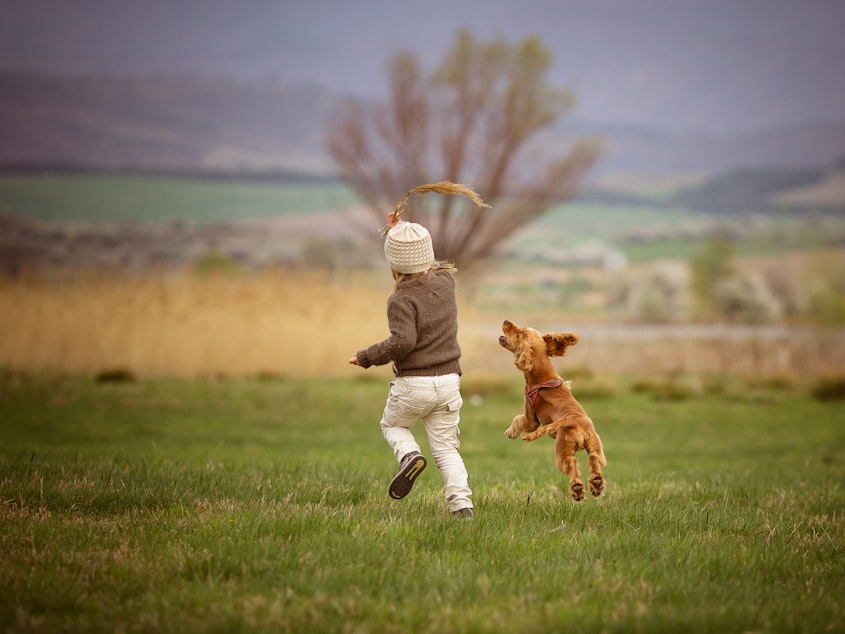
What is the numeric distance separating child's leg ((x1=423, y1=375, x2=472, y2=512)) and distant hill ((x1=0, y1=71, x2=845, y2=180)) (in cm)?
7927

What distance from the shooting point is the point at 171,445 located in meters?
10.4

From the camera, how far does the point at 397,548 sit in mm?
4352

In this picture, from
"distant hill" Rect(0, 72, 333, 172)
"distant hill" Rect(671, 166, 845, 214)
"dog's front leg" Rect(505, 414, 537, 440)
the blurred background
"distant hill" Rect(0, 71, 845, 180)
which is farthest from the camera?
"distant hill" Rect(0, 71, 845, 180)

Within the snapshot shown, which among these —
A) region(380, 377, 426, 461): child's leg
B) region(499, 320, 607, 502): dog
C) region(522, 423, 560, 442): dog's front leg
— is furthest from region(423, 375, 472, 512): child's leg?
region(522, 423, 560, 442): dog's front leg

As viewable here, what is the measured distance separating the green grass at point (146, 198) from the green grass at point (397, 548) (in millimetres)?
57266

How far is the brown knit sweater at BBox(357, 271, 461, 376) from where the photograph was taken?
5273 millimetres

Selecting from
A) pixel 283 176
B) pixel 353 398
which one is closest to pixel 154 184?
pixel 283 176

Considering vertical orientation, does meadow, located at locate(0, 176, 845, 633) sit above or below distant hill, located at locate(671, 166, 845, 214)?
below

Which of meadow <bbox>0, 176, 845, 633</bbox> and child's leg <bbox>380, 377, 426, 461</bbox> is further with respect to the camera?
child's leg <bbox>380, 377, 426, 461</bbox>

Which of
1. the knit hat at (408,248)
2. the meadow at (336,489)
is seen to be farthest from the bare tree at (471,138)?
the knit hat at (408,248)

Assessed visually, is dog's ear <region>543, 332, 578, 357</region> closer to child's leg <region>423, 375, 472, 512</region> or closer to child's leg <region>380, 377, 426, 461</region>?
child's leg <region>423, 375, 472, 512</region>

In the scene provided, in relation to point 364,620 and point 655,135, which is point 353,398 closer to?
point 364,620

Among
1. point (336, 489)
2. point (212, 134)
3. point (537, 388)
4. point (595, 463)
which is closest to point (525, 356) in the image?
point (537, 388)

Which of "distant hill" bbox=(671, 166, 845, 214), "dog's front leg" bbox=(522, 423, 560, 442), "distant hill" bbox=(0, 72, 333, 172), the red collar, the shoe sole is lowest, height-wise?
the shoe sole
